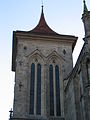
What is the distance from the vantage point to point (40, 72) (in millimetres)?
27359

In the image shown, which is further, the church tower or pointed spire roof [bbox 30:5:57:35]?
pointed spire roof [bbox 30:5:57:35]

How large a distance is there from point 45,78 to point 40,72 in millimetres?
822

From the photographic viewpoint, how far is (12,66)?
111 ft

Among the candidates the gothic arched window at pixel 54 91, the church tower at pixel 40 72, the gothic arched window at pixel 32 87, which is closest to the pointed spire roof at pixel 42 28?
the church tower at pixel 40 72

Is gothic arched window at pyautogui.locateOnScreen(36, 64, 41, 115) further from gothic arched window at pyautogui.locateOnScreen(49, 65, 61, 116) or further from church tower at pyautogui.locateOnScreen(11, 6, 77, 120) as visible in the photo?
gothic arched window at pyautogui.locateOnScreen(49, 65, 61, 116)

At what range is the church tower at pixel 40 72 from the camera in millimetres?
25000

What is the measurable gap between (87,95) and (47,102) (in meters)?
8.98

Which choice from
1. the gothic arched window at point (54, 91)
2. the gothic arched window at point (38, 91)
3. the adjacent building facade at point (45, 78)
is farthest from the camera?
the gothic arched window at point (54, 91)

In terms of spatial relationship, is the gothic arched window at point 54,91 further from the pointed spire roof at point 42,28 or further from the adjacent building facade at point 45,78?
the pointed spire roof at point 42,28

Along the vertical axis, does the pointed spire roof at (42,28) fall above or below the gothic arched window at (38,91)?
above

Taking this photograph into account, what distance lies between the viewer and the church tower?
25.0m

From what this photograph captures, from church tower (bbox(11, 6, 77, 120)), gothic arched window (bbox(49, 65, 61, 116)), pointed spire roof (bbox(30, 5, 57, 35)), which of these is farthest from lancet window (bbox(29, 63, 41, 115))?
pointed spire roof (bbox(30, 5, 57, 35))

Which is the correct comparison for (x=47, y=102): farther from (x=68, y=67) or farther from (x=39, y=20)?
(x=39, y=20)

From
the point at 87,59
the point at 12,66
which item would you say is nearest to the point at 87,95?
the point at 87,59
